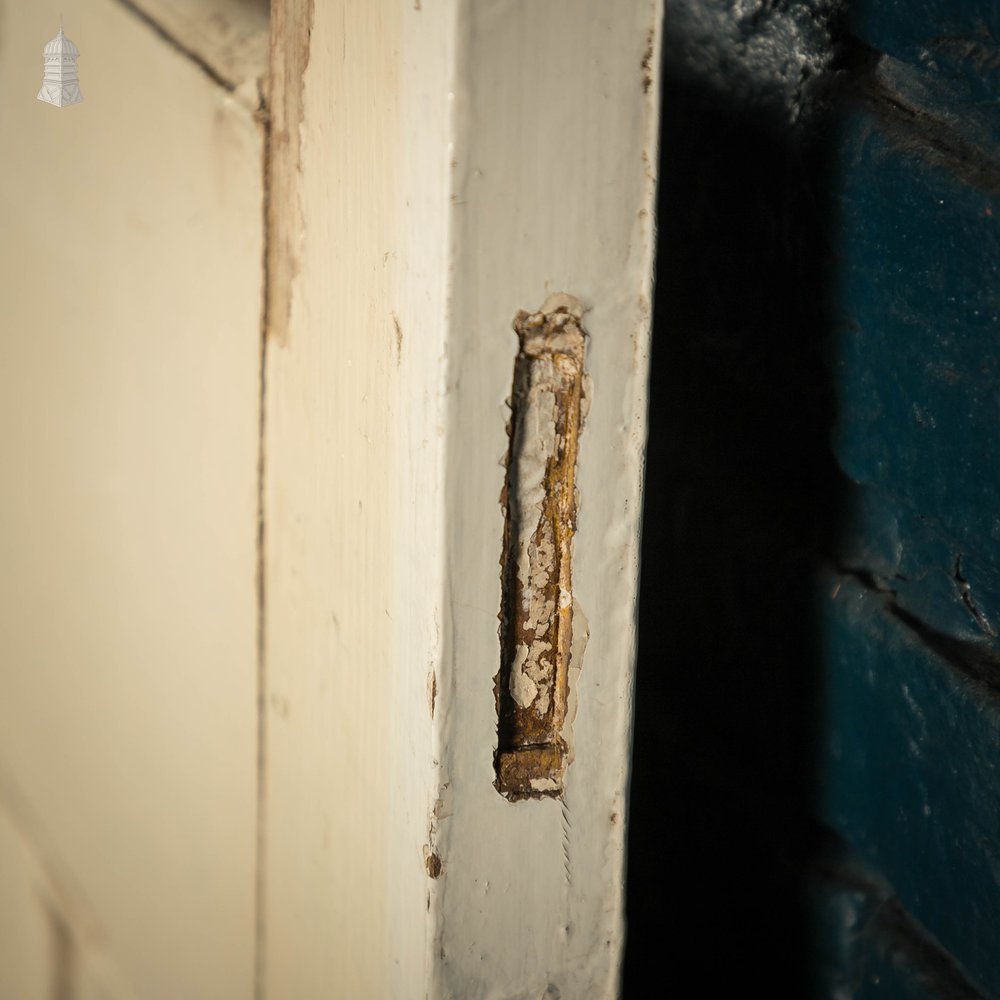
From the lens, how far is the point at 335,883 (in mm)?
532

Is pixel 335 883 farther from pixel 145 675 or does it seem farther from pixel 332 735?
pixel 145 675

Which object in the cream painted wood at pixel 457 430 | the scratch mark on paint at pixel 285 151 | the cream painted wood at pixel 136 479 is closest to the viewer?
the cream painted wood at pixel 457 430

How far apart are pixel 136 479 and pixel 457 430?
0.43 metres

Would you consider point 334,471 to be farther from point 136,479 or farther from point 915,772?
point 915,772

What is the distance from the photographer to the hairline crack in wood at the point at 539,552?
39 cm

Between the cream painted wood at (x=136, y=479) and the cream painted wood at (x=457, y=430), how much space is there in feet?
0.42

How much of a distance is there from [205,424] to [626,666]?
360 millimetres

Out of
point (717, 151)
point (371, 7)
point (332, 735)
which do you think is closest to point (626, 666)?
point (332, 735)

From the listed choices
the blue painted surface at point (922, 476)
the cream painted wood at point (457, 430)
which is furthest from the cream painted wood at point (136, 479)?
the blue painted surface at point (922, 476)

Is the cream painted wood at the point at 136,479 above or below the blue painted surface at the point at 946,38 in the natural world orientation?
below

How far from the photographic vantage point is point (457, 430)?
1.23 ft

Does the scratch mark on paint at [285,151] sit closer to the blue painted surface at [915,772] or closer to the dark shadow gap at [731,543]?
the dark shadow gap at [731,543]

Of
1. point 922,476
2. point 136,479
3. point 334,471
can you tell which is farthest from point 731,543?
point 136,479

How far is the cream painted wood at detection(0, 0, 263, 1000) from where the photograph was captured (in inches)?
24.4
